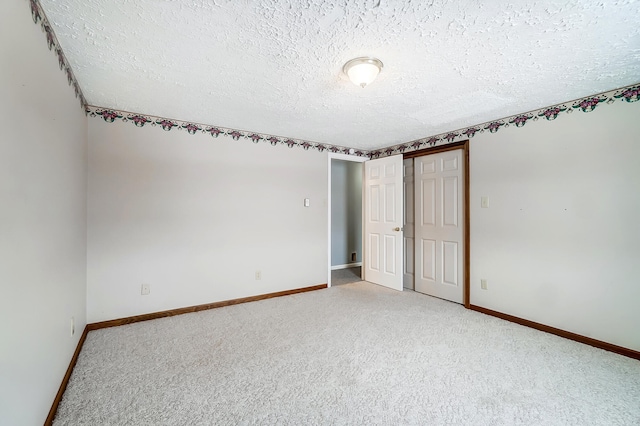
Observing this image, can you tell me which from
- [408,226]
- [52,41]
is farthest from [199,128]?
[408,226]

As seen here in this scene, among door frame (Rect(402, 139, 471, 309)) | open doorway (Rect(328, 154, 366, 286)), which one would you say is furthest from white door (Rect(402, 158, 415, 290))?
open doorway (Rect(328, 154, 366, 286))

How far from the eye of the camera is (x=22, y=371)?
1225mm

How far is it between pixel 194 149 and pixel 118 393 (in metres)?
2.41

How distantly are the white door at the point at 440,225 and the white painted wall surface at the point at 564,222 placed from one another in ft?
0.74

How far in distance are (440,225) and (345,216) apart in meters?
2.29

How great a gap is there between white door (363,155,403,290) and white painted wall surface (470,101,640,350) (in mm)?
1006

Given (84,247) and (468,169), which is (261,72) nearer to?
(84,247)

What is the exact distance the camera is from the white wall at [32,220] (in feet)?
3.61

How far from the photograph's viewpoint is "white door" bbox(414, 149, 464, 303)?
3.56 metres

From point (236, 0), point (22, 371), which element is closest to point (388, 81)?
point (236, 0)

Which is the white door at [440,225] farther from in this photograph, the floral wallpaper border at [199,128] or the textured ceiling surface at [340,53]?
the floral wallpaper border at [199,128]

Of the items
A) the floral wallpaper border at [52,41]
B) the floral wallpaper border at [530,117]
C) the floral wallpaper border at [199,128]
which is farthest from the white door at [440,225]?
the floral wallpaper border at [52,41]

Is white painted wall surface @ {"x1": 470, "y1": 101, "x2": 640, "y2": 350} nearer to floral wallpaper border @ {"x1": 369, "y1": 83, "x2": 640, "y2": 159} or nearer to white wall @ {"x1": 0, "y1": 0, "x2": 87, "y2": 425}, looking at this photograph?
floral wallpaper border @ {"x1": 369, "y1": 83, "x2": 640, "y2": 159}

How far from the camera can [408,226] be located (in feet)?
13.8
